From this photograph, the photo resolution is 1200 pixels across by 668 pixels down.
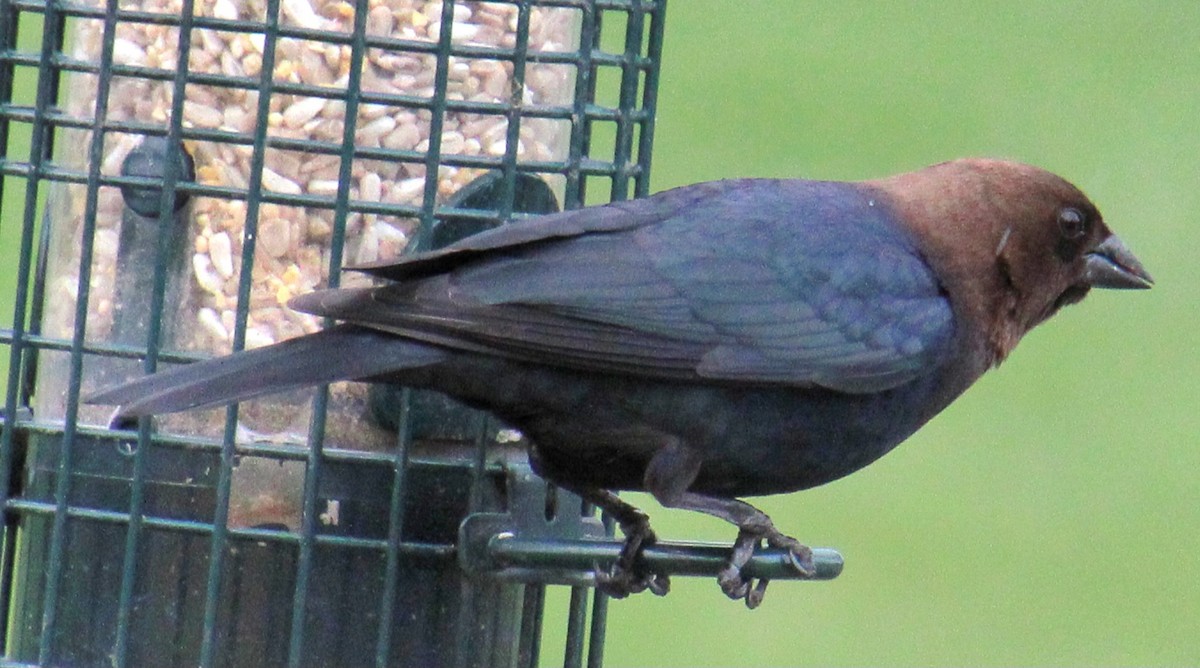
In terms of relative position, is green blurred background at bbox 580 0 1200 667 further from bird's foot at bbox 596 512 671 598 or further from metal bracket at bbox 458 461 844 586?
metal bracket at bbox 458 461 844 586

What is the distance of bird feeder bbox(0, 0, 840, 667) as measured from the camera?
5.30 metres

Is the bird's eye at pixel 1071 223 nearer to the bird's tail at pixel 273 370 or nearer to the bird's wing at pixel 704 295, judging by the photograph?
the bird's wing at pixel 704 295

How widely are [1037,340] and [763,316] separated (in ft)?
18.5

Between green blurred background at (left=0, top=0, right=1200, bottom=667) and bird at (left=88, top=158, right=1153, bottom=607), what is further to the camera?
green blurred background at (left=0, top=0, right=1200, bottom=667)

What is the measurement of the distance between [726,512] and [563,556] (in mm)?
461

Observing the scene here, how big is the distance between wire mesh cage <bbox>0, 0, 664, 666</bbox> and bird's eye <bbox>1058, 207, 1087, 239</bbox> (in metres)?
1.17

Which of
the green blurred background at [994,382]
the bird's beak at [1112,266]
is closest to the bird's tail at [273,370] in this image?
the bird's beak at [1112,266]

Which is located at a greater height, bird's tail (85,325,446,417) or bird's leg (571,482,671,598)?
bird's tail (85,325,446,417)

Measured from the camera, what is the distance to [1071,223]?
6.08m

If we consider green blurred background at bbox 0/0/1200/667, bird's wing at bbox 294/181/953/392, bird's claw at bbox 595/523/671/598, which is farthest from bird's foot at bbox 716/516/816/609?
green blurred background at bbox 0/0/1200/667

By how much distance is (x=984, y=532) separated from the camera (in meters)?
9.73

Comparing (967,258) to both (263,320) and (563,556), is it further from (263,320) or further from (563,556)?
(263,320)

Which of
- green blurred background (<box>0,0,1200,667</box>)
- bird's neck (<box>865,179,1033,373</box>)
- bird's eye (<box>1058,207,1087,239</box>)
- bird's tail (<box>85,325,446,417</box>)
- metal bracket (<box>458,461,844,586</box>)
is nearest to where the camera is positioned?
bird's tail (<box>85,325,446,417</box>)

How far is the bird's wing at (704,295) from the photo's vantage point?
5.10 meters
